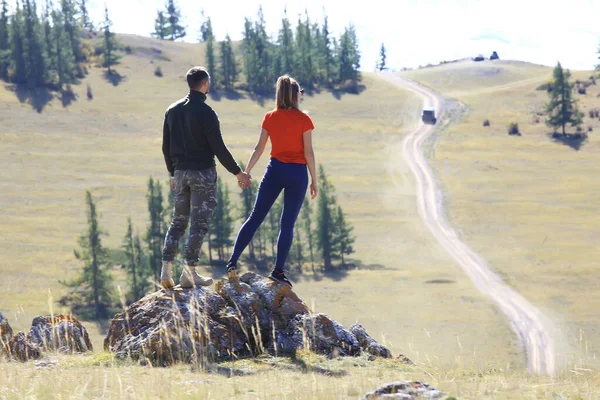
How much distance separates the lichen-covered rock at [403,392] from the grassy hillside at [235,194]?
12007mm

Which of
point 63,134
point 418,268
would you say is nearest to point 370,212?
point 418,268

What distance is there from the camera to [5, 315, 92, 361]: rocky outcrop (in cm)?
932

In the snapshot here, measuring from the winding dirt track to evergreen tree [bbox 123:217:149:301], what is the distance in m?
24.0

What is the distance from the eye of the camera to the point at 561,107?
10388cm

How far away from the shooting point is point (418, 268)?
5784 centimetres

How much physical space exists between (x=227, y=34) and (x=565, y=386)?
13308 centimetres

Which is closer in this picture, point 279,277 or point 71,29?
point 279,277

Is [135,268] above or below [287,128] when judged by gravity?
below

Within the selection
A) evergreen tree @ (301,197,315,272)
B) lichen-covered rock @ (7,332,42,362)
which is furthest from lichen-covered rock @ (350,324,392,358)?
evergreen tree @ (301,197,315,272)

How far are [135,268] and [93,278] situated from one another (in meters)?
4.10

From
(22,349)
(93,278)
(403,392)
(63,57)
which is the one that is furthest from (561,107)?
(403,392)

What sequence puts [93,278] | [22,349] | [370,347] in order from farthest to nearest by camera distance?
[93,278]
[370,347]
[22,349]

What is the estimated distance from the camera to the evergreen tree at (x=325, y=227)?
64.8 meters

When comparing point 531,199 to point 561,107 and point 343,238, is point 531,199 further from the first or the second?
point 561,107
